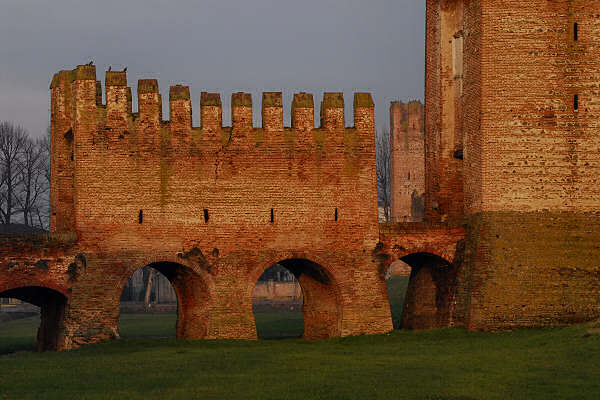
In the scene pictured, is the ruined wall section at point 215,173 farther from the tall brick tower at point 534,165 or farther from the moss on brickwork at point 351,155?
the tall brick tower at point 534,165

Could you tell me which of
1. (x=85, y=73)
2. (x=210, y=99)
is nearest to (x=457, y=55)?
(x=210, y=99)

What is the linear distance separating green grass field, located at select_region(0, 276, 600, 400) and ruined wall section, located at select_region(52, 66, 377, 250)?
2.88 metres

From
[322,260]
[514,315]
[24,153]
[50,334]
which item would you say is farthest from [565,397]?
[24,153]

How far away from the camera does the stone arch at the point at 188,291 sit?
81.4 ft

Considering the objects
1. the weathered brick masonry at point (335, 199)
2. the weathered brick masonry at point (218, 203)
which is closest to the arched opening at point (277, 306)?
the weathered brick masonry at point (218, 203)

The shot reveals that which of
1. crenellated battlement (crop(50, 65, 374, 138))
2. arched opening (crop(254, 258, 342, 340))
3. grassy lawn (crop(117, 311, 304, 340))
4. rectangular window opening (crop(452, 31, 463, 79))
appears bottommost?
grassy lawn (crop(117, 311, 304, 340))

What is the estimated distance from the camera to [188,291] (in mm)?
26031

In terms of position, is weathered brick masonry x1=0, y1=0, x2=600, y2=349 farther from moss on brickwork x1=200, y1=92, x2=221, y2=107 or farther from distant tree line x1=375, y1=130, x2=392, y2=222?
distant tree line x1=375, y1=130, x2=392, y2=222

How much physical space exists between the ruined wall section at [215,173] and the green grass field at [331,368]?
9.44ft

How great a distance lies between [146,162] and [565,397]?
13.3 metres

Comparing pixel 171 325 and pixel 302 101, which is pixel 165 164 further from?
pixel 171 325

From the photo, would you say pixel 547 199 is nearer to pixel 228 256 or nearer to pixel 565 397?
pixel 228 256

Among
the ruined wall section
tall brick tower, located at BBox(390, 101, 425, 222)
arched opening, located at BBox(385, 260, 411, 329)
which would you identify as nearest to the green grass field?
the ruined wall section

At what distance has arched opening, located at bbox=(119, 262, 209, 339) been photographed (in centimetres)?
2539
